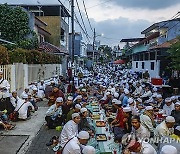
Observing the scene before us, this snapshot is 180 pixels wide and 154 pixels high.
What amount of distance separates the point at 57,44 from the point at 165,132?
3062 centimetres

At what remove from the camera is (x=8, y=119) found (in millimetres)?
12070

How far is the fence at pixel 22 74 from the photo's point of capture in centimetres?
1502

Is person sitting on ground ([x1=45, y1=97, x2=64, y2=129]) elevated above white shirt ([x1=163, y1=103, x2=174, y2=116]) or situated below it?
below

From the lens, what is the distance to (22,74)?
57.7ft

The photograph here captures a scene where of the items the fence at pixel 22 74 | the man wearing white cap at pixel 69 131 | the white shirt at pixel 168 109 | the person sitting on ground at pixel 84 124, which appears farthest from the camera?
the fence at pixel 22 74

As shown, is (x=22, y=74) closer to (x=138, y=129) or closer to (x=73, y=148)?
(x=138, y=129)

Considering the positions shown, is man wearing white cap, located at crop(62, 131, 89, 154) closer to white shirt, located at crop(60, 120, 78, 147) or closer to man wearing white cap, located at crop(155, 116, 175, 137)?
white shirt, located at crop(60, 120, 78, 147)

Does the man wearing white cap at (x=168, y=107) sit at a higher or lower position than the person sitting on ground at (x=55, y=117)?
higher

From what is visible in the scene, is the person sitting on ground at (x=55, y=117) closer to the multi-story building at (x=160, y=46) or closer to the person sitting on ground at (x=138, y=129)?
the person sitting on ground at (x=138, y=129)

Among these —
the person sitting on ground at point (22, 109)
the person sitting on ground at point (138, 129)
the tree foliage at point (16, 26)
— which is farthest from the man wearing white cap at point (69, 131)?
the tree foliage at point (16, 26)

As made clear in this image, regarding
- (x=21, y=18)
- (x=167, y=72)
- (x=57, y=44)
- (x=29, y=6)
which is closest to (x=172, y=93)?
(x=167, y=72)

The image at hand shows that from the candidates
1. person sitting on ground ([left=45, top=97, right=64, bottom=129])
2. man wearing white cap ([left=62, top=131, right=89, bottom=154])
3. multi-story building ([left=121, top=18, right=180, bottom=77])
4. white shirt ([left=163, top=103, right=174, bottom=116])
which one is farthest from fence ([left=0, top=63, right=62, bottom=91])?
multi-story building ([left=121, top=18, right=180, bottom=77])

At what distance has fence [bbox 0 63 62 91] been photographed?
15023 millimetres

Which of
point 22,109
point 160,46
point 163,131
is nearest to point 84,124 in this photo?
point 163,131
